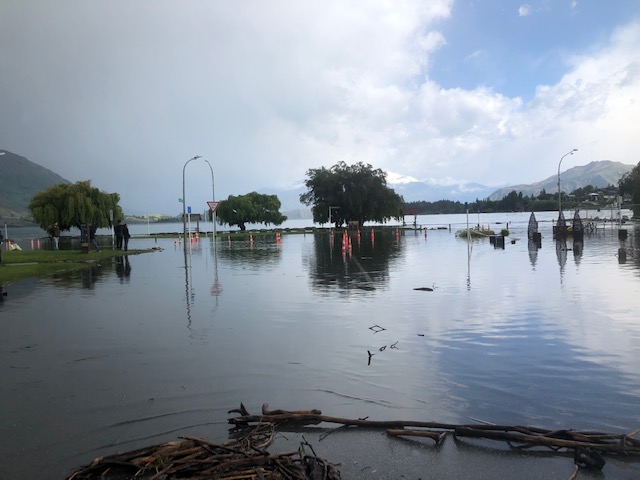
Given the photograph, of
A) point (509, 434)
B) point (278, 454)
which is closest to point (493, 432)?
point (509, 434)

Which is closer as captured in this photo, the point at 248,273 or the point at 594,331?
the point at 594,331

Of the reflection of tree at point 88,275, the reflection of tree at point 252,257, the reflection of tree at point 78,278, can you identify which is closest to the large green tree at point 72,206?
the reflection of tree at point 252,257

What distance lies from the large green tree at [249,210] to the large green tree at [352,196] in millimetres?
8451

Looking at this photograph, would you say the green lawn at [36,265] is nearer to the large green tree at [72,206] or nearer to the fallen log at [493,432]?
the fallen log at [493,432]

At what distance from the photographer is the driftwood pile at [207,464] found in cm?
369

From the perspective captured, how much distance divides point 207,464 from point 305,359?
377 cm

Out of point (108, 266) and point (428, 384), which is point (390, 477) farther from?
point (108, 266)

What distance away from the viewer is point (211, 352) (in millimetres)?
8031

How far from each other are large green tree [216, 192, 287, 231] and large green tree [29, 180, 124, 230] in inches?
1302

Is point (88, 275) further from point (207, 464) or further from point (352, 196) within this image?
point (352, 196)

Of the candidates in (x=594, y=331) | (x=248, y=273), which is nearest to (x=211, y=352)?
(x=594, y=331)

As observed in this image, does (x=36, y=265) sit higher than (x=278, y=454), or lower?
higher

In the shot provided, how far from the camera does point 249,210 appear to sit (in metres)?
90.3

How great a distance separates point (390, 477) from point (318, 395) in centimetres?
208
